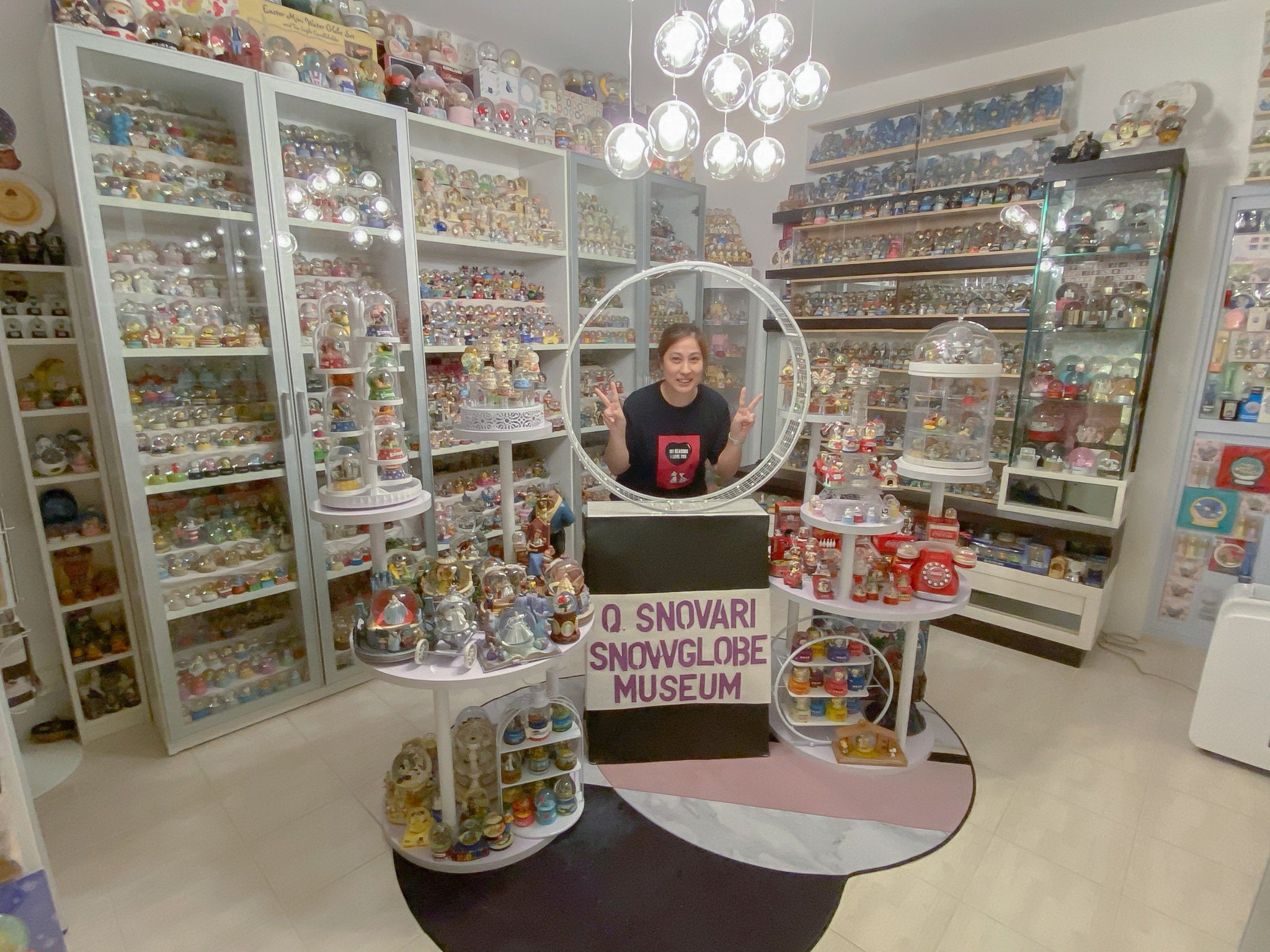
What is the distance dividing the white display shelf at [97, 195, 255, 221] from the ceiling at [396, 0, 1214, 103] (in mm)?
1346

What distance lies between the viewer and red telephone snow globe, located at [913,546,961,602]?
2236 millimetres

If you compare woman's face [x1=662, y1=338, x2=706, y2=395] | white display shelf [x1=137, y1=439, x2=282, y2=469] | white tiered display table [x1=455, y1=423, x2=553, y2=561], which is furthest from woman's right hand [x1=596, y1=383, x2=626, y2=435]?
white display shelf [x1=137, y1=439, x2=282, y2=469]

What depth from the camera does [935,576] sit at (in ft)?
7.34

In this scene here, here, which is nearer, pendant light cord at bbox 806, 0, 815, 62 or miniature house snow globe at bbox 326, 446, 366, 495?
miniature house snow globe at bbox 326, 446, 366, 495

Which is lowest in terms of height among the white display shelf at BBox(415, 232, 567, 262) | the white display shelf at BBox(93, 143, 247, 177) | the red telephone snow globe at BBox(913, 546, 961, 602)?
the red telephone snow globe at BBox(913, 546, 961, 602)

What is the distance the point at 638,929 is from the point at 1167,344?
353 cm

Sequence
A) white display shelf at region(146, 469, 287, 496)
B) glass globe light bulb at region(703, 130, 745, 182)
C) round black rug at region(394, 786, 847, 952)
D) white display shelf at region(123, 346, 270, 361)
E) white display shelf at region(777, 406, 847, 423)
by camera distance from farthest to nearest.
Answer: white display shelf at region(777, 406, 847, 423) < white display shelf at region(146, 469, 287, 496) < white display shelf at region(123, 346, 270, 361) < glass globe light bulb at region(703, 130, 745, 182) < round black rug at region(394, 786, 847, 952)

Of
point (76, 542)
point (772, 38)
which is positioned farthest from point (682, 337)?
point (76, 542)

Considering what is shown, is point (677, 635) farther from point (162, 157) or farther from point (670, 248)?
point (670, 248)

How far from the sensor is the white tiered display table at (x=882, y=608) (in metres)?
2.16

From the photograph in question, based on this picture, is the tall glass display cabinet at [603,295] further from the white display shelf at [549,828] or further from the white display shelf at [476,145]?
the white display shelf at [549,828]

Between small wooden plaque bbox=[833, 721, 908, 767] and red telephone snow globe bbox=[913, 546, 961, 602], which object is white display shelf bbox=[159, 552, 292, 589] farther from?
red telephone snow globe bbox=[913, 546, 961, 602]

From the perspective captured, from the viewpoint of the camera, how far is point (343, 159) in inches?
109

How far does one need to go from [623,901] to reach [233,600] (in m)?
1.89
